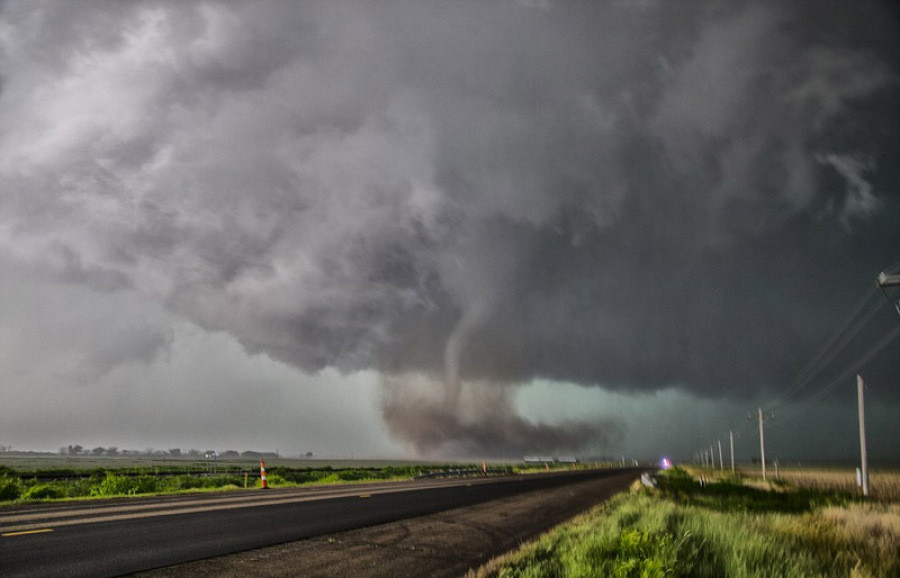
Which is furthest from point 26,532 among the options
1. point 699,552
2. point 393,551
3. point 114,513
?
point 699,552

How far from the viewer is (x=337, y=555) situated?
872cm

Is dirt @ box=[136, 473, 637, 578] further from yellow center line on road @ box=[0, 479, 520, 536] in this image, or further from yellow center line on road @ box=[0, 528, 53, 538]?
yellow center line on road @ box=[0, 479, 520, 536]

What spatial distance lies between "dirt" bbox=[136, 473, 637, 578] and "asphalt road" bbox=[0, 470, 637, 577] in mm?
501

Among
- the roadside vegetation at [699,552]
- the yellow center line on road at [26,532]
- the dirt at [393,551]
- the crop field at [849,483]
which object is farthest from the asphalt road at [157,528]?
the crop field at [849,483]

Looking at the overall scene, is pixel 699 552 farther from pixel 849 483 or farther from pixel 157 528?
pixel 849 483

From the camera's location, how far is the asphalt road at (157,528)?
7660 millimetres

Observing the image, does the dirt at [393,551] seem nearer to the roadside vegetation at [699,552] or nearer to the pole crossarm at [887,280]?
the roadside vegetation at [699,552]

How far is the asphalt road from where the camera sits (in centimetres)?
766

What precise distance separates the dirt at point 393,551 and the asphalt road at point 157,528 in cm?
50

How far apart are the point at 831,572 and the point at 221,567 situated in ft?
27.5

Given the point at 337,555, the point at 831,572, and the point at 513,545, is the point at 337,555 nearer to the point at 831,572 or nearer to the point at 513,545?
the point at 513,545

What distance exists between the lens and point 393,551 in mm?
9359

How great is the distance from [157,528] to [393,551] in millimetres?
4545

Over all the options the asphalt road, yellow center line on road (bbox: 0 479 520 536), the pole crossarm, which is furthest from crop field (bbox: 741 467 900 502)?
yellow center line on road (bbox: 0 479 520 536)
